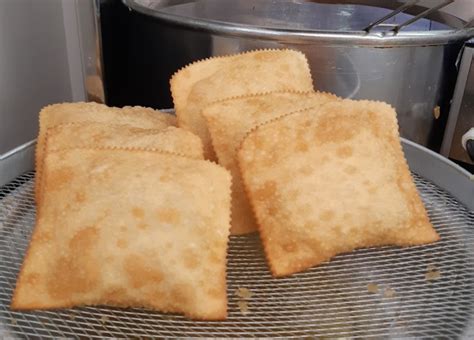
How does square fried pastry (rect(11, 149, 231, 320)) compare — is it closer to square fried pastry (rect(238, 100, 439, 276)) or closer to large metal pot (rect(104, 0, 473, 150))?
square fried pastry (rect(238, 100, 439, 276))

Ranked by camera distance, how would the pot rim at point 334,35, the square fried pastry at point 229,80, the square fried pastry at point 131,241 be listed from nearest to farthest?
the square fried pastry at point 131,241, the square fried pastry at point 229,80, the pot rim at point 334,35

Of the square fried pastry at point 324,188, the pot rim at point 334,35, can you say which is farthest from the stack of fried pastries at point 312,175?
the pot rim at point 334,35

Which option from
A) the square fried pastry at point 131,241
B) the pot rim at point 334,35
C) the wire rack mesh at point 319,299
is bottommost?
the wire rack mesh at point 319,299

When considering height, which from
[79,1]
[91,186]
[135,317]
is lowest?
[135,317]

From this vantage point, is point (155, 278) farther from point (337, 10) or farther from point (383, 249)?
point (337, 10)

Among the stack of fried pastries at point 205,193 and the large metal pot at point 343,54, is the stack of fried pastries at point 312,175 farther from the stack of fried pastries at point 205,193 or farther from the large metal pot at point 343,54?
the large metal pot at point 343,54

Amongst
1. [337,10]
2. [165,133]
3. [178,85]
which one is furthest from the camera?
[337,10]

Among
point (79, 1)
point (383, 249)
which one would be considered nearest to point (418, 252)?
point (383, 249)

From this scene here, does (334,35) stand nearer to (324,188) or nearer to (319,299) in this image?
(324,188)
